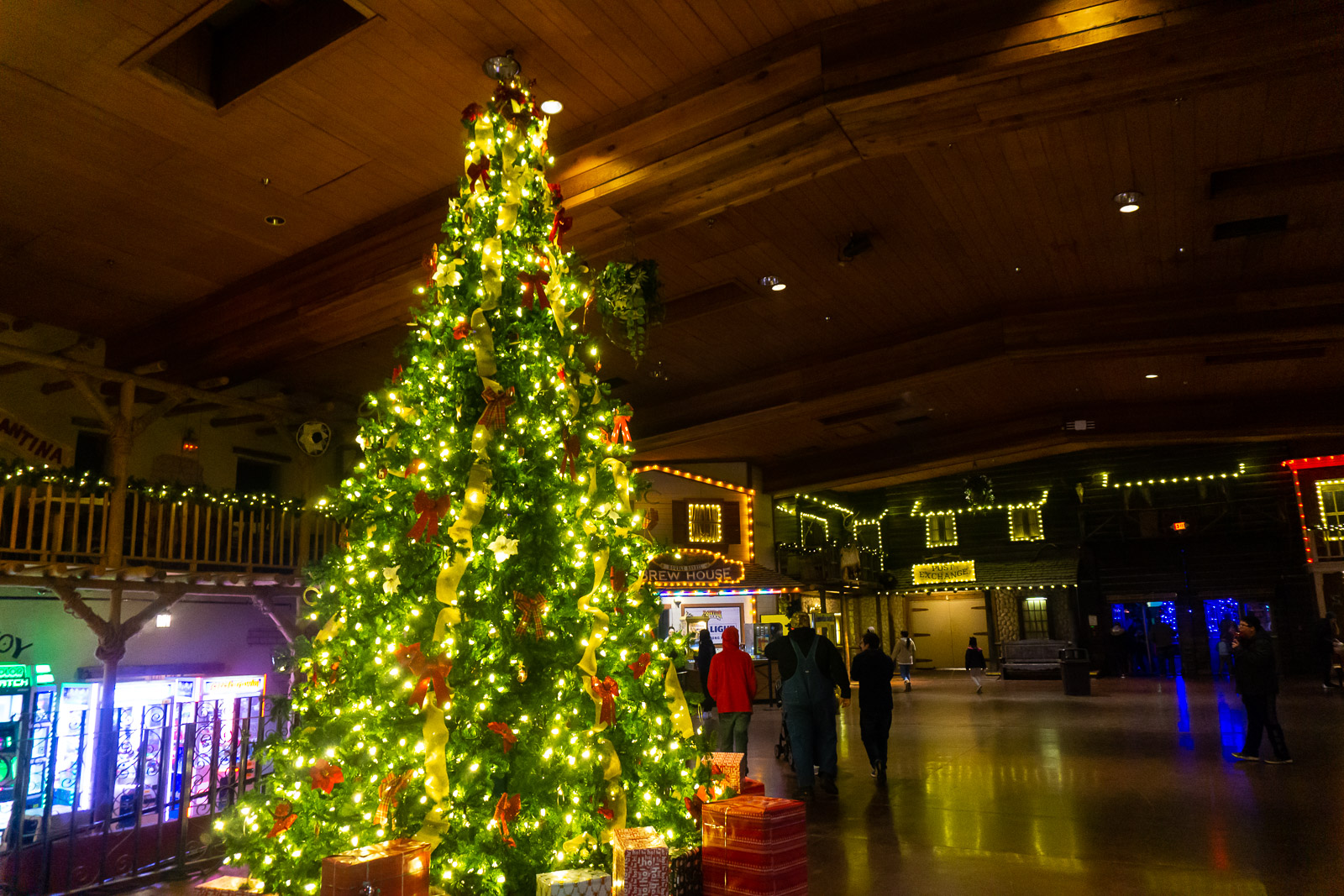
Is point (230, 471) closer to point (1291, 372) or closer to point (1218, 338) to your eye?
point (1218, 338)

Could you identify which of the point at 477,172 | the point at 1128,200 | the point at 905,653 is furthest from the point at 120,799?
the point at 905,653

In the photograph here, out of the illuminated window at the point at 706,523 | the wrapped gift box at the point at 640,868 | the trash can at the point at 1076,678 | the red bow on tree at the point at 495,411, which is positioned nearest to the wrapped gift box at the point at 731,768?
the wrapped gift box at the point at 640,868

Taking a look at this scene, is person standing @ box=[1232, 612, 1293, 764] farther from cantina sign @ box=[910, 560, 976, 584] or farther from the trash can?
cantina sign @ box=[910, 560, 976, 584]

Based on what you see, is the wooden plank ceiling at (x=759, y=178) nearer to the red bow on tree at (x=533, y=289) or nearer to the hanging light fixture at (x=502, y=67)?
the hanging light fixture at (x=502, y=67)

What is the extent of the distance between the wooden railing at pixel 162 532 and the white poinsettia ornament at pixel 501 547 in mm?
5733

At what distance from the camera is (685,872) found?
3.90 metres

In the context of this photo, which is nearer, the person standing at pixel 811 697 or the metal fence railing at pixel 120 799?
the metal fence railing at pixel 120 799

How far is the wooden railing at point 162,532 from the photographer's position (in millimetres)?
9156

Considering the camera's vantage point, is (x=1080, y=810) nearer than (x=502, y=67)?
No

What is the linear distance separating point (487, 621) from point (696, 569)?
14.0 meters

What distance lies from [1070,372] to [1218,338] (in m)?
3.60

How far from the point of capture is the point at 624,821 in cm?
390

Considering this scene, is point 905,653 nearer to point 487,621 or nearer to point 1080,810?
point 1080,810

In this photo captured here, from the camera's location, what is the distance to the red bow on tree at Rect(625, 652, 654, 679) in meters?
4.23
